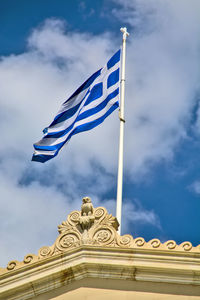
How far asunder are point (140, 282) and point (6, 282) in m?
3.42

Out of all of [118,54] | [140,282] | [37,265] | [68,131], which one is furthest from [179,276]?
[118,54]

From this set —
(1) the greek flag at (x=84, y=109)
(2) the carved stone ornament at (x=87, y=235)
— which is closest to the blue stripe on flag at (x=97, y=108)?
(1) the greek flag at (x=84, y=109)


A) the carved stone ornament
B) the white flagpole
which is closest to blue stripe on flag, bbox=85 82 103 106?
the white flagpole

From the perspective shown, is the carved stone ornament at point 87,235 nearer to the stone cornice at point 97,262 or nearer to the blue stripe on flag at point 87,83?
the stone cornice at point 97,262

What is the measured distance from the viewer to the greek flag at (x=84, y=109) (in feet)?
88.9

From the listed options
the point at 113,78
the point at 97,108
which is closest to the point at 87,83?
the point at 113,78

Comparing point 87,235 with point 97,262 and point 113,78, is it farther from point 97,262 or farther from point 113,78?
point 113,78

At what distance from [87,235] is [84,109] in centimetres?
832

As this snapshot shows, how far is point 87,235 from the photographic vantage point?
2011 centimetres

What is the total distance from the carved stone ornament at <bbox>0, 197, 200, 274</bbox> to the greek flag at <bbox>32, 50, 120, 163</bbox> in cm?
667

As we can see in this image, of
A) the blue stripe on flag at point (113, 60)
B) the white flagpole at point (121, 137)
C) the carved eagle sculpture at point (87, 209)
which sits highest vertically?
the blue stripe on flag at point (113, 60)

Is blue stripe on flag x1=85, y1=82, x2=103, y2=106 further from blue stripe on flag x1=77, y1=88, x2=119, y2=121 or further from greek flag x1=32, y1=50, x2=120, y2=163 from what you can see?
blue stripe on flag x1=77, y1=88, x2=119, y2=121

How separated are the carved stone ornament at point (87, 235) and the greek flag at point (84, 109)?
21.9 ft

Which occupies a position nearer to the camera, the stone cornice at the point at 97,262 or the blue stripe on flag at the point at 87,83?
the stone cornice at the point at 97,262
